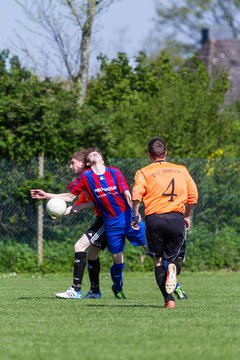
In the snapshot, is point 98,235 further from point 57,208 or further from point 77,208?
point 57,208

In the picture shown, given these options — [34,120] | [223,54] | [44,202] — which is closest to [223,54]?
[223,54]

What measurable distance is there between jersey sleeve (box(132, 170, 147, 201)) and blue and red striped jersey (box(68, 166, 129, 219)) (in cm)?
184

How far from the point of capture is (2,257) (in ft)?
62.1

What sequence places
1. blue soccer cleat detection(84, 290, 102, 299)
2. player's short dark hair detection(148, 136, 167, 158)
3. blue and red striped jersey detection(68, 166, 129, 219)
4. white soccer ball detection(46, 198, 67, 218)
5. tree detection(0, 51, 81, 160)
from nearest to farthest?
player's short dark hair detection(148, 136, 167, 158), blue and red striped jersey detection(68, 166, 129, 219), white soccer ball detection(46, 198, 67, 218), blue soccer cleat detection(84, 290, 102, 299), tree detection(0, 51, 81, 160)

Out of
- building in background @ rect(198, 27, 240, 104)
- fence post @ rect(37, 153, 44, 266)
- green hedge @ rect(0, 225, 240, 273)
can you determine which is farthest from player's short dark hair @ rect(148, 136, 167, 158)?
building in background @ rect(198, 27, 240, 104)

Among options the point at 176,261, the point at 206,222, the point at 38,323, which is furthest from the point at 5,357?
the point at 206,222

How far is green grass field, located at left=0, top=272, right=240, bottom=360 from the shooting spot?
6.76 metres

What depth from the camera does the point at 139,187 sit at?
10211 millimetres

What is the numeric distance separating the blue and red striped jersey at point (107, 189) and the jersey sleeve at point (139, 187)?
6.02 feet

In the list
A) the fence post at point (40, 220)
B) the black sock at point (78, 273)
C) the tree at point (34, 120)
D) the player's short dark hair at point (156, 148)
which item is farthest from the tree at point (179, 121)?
the player's short dark hair at point (156, 148)

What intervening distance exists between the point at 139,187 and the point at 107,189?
6.25 ft

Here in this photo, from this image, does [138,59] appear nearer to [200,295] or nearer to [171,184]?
[200,295]

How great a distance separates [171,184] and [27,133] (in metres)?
9.69

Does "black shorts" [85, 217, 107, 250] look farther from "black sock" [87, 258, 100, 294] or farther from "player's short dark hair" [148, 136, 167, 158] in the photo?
"player's short dark hair" [148, 136, 167, 158]
